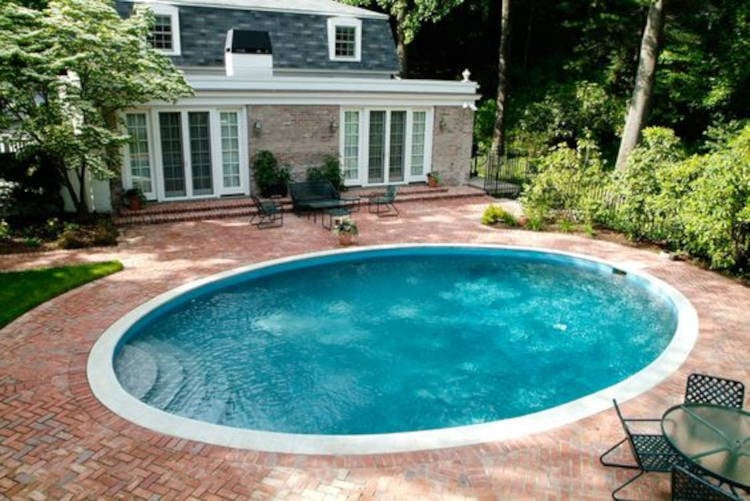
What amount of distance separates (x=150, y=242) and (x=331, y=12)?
12234 millimetres

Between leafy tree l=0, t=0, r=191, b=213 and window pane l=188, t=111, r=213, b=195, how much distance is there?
6.99ft

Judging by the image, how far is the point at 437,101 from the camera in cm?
2023

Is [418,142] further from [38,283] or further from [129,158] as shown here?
[38,283]

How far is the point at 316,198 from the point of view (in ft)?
58.5

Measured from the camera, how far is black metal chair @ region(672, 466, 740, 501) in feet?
15.7

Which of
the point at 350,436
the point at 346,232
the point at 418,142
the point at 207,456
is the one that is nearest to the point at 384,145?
the point at 418,142

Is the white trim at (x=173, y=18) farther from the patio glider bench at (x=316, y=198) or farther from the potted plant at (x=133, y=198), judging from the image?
the patio glider bench at (x=316, y=198)

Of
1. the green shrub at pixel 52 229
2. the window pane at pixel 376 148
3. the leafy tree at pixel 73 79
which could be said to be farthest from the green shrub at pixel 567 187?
the green shrub at pixel 52 229

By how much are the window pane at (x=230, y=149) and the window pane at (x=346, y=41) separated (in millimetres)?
6546

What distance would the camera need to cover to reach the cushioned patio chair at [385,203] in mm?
17734

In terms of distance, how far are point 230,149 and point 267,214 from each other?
2.95m

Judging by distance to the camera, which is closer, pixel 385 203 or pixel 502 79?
pixel 385 203

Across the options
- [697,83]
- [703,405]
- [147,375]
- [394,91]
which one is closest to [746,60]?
[697,83]

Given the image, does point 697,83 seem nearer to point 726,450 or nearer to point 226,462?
point 726,450
